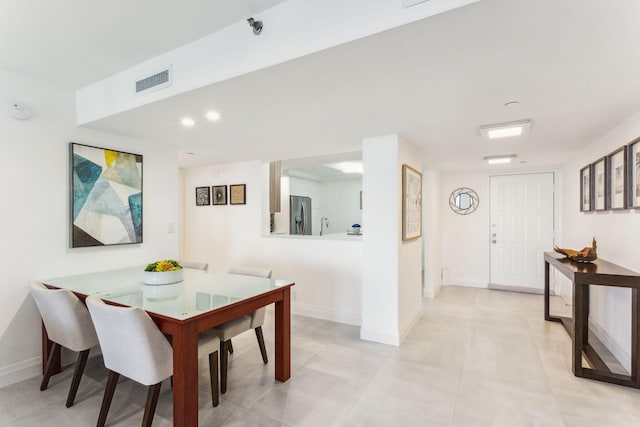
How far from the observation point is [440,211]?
19.1 ft

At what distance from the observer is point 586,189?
368 cm

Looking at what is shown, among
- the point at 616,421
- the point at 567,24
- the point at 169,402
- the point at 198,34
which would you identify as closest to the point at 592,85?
the point at 567,24

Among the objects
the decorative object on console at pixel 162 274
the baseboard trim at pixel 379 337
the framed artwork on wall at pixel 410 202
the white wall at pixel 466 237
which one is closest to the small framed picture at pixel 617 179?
the framed artwork on wall at pixel 410 202

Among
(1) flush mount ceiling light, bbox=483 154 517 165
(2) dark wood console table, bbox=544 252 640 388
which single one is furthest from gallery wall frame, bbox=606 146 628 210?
(1) flush mount ceiling light, bbox=483 154 517 165

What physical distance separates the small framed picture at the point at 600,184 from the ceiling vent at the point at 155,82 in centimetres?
397

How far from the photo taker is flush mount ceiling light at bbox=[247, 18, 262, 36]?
164 cm

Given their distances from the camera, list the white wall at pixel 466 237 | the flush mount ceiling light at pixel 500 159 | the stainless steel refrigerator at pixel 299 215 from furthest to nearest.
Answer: the stainless steel refrigerator at pixel 299 215 → the white wall at pixel 466 237 → the flush mount ceiling light at pixel 500 159

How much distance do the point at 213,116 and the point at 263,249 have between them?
2.30 meters

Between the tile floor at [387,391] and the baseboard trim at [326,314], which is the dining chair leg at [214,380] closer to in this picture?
the tile floor at [387,391]

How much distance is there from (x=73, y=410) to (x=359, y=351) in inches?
87.4

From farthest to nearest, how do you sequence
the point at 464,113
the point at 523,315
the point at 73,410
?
the point at 523,315
the point at 464,113
the point at 73,410

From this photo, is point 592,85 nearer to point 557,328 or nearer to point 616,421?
point 616,421

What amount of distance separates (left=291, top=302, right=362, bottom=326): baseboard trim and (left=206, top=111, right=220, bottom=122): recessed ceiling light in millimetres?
2585

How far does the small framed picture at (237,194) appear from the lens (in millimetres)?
4645
